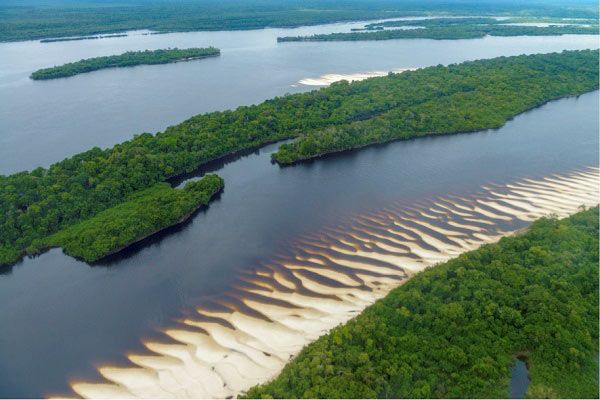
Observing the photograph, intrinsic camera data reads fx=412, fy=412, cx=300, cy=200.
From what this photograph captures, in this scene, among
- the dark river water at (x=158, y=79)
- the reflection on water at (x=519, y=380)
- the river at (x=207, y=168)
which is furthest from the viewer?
the dark river water at (x=158, y=79)

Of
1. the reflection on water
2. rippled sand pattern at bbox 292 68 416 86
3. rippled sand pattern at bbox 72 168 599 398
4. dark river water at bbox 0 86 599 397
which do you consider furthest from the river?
the reflection on water

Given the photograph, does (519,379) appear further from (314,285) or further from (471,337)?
(314,285)

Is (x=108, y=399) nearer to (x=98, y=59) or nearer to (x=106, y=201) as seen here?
(x=106, y=201)

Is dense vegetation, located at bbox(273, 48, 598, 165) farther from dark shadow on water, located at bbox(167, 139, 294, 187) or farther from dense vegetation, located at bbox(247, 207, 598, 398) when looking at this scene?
dense vegetation, located at bbox(247, 207, 598, 398)

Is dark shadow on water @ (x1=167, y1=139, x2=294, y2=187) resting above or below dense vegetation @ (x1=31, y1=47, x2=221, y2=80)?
below

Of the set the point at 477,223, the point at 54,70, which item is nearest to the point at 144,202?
the point at 477,223

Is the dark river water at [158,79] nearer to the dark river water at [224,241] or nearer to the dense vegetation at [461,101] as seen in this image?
the dense vegetation at [461,101]

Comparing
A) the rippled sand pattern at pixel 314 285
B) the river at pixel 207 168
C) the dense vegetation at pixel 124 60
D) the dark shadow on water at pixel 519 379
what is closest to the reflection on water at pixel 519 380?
the dark shadow on water at pixel 519 379
